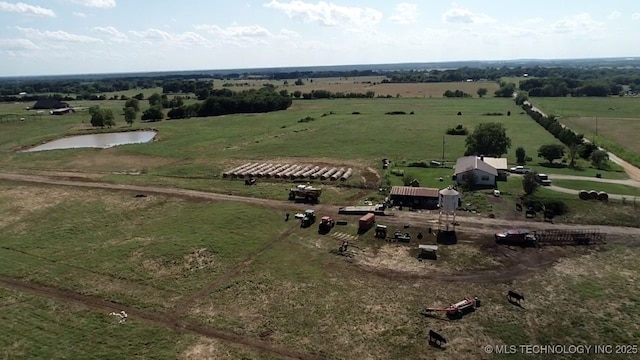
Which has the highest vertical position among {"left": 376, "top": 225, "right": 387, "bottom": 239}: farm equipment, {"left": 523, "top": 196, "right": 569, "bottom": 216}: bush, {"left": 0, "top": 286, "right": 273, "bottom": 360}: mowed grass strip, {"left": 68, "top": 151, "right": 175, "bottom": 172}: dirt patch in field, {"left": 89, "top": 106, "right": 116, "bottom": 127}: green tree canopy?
{"left": 89, "top": 106, "right": 116, "bottom": 127}: green tree canopy

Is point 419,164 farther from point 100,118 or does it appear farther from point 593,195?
point 100,118

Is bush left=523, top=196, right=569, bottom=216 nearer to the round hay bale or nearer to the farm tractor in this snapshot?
the round hay bale

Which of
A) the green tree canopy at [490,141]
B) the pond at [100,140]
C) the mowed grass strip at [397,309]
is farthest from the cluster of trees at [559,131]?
the pond at [100,140]

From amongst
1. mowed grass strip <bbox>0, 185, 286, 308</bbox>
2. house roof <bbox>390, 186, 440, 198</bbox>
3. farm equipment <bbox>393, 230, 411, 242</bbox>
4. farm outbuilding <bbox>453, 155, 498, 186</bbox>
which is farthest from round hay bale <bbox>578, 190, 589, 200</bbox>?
mowed grass strip <bbox>0, 185, 286, 308</bbox>

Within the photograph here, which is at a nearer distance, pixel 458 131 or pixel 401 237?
pixel 401 237

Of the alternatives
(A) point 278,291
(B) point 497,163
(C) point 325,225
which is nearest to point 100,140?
(C) point 325,225

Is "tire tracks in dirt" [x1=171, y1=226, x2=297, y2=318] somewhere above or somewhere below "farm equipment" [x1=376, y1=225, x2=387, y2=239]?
below

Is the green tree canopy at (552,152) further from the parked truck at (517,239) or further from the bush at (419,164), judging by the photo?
the parked truck at (517,239)
